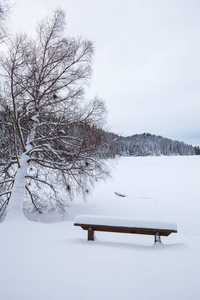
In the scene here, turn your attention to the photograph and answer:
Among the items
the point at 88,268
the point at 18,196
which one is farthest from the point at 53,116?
the point at 88,268

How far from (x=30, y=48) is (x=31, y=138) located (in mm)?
3308

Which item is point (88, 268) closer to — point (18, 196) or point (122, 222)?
point (122, 222)

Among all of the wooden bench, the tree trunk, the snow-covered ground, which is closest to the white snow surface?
the wooden bench

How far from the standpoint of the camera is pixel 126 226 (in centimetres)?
384

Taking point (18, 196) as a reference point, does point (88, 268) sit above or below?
below

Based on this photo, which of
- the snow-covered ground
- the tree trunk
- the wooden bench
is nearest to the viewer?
the snow-covered ground

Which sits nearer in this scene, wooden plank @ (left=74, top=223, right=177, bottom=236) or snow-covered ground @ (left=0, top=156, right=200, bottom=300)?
snow-covered ground @ (left=0, top=156, right=200, bottom=300)

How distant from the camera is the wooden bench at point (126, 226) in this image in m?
3.76

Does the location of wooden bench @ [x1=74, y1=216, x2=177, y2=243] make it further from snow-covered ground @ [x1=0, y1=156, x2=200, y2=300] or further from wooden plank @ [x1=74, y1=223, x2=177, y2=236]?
snow-covered ground @ [x1=0, y1=156, x2=200, y2=300]

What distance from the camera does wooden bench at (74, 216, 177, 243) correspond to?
12.3 feet

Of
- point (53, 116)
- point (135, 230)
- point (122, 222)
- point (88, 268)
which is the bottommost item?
point (88, 268)

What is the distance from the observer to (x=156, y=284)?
256 cm

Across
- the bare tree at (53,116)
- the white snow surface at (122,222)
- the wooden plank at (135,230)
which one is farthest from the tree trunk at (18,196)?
the wooden plank at (135,230)

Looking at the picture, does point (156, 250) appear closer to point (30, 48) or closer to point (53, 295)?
point (53, 295)
